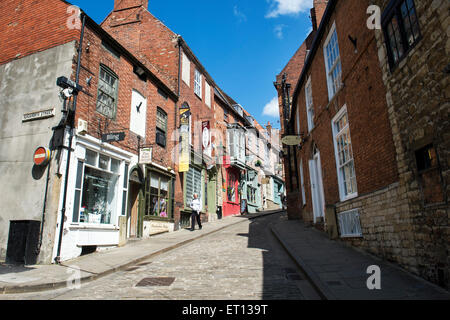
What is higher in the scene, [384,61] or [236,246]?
[384,61]

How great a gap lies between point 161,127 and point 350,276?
36.7 feet

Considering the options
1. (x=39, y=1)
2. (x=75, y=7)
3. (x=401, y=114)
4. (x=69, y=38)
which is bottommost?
(x=401, y=114)

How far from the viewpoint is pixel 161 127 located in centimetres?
1470

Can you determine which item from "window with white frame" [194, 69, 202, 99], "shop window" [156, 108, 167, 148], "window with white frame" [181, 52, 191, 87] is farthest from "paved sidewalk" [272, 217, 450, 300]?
"window with white frame" [194, 69, 202, 99]

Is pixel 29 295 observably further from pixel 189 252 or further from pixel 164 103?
pixel 164 103

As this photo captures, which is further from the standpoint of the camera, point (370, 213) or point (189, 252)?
point (189, 252)

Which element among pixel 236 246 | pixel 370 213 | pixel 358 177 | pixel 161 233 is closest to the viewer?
pixel 370 213

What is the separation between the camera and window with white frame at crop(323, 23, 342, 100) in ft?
31.3

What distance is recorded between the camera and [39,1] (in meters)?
11.0

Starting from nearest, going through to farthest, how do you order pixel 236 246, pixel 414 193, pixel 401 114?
pixel 414 193
pixel 401 114
pixel 236 246

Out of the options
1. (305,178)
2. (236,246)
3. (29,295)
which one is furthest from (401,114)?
(305,178)

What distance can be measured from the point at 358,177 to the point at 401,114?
2554 mm

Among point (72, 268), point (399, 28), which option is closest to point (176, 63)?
point (72, 268)

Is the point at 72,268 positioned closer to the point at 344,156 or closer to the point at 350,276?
the point at 350,276
